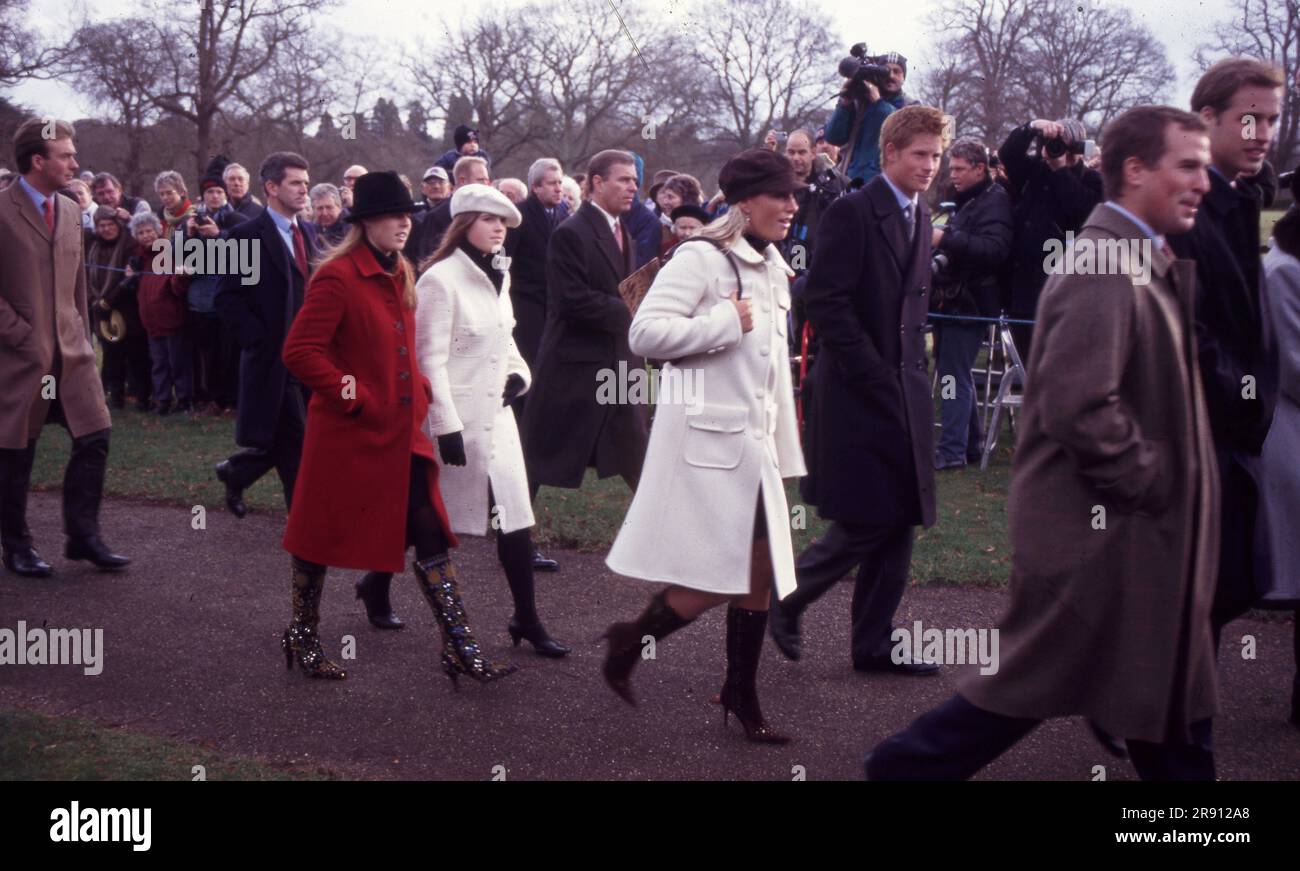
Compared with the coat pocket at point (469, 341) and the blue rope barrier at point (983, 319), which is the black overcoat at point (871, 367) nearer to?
the coat pocket at point (469, 341)

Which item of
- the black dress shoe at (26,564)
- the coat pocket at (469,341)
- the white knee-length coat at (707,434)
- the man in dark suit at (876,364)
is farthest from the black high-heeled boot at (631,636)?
the black dress shoe at (26,564)

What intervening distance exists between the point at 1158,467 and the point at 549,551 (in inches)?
196

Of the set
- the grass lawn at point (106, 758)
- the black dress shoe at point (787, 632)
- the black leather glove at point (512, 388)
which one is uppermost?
the black leather glove at point (512, 388)

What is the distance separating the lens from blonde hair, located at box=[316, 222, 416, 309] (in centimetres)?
551

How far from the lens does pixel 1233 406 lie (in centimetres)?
431

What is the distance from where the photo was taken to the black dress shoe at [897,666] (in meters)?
5.63

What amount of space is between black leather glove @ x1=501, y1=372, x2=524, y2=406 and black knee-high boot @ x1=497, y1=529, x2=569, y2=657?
0.57m

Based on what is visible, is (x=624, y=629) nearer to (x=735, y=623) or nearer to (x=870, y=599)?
(x=735, y=623)

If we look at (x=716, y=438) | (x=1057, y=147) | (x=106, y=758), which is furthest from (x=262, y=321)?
(x=1057, y=147)

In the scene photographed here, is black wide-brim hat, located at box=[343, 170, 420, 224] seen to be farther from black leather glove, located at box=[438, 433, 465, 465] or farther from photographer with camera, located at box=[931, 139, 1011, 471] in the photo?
photographer with camera, located at box=[931, 139, 1011, 471]

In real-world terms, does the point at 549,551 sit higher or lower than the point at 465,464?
lower

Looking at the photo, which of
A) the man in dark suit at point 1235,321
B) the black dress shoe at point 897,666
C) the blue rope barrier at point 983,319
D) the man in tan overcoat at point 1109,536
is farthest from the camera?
the blue rope barrier at point 983,319

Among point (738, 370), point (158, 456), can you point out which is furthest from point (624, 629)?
point (158, 456)

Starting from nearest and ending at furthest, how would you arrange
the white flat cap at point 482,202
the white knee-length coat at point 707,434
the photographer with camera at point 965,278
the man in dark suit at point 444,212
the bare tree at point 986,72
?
the white knee-length coat at point 707,434, the white flat cap at point 482,202, the photographer with camera at point 965,278, the man in dark suit at point 444,212, the bare tree at point 986,72
